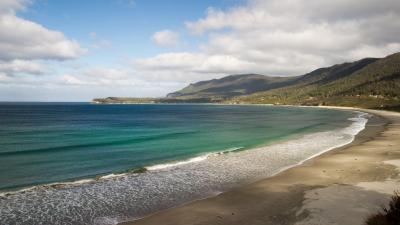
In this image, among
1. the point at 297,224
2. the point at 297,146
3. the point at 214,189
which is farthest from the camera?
the point at 297,146

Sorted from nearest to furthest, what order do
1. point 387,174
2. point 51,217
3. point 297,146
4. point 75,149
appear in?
point 51,217 < point 387,174 < point 75,149 < point 297,146

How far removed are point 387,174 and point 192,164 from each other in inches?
635

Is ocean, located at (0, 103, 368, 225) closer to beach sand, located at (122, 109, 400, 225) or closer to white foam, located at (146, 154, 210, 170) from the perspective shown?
white foam, located at (146, 154, 210, 170)

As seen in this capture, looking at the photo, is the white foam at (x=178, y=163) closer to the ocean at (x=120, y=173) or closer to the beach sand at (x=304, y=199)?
the ocean at (x=120, y=173)

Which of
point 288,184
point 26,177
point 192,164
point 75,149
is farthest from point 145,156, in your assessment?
point 288,184

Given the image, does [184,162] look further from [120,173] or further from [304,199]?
[304,199]

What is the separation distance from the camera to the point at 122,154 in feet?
123

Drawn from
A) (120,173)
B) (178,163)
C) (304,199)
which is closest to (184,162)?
(178,163)

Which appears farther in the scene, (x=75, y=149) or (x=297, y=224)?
(x=75, y=149)

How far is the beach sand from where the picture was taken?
16605 mm

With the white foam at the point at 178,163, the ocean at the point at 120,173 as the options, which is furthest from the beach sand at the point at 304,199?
the white foam at the point at 178,163

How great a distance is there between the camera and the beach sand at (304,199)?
654 inches

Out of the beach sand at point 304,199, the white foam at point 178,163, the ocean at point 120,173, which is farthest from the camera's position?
the white foam at point 178,163

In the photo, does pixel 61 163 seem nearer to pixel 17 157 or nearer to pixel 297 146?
pixel 17 157
